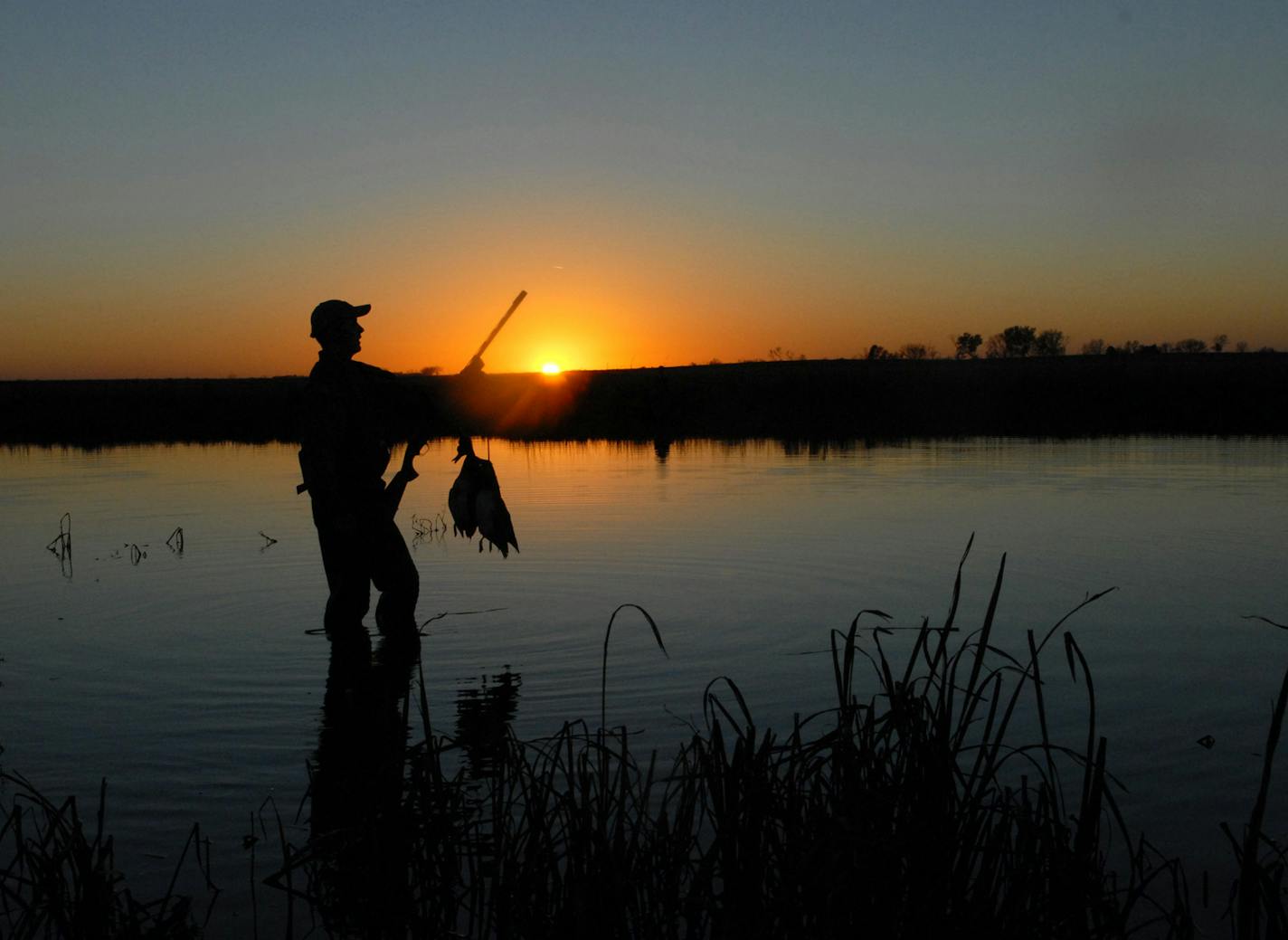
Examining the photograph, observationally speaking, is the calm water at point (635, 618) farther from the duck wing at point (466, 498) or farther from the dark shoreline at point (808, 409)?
the dark shoreline at point (808, 409)

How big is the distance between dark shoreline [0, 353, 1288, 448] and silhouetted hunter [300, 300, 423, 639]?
23.1m

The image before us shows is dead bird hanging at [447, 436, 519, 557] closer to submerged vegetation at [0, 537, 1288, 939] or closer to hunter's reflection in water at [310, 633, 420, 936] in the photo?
hunter's reflection in water at [310, 633, 420, 936]

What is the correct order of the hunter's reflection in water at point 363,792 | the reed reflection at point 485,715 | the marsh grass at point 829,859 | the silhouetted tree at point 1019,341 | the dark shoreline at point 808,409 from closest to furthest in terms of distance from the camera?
the marsh grass at point 829,859, the hunter's reflection in water at point 363,792, the reed reflection at point 485,715, the dark shoreline at point 808,409, the silhouetted tree at point 1019,341

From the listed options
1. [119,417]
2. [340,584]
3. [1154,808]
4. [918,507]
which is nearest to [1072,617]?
[1154,808]

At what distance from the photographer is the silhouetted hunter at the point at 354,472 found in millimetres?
8398

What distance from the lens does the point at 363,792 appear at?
563 cm

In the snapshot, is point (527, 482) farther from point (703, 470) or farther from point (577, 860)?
point (577, 860)

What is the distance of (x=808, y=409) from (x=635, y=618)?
108ft

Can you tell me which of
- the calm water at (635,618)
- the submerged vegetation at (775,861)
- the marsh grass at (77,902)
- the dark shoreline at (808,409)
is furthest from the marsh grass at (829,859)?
the dark shoreline at (808,409)

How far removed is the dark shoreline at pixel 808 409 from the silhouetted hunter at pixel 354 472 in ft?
75.8

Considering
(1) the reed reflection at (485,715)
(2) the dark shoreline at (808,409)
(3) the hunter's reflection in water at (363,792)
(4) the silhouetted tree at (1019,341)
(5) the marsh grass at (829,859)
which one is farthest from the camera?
(4) the silhouetted tree at (1019,341)

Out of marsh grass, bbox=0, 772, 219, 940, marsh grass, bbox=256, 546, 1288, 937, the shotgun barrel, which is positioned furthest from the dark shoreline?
marsh grass, bbox=256, 546, 1288, 937

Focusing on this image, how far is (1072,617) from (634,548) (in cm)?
516

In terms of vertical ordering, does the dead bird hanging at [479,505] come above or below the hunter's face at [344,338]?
below
